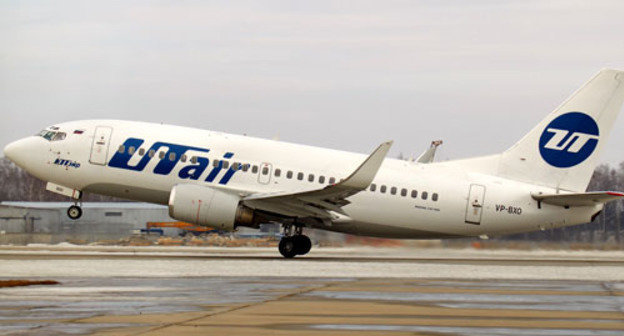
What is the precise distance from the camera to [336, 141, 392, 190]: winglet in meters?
35.6

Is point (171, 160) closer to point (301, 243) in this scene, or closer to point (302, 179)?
point (302, 179)

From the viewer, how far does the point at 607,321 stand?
17641mm

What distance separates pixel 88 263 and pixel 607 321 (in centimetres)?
1961

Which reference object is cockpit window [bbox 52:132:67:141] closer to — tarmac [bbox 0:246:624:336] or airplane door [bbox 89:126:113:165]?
airplane door [bbox 89:126:113:165]

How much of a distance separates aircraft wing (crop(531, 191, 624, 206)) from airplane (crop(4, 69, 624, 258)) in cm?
6

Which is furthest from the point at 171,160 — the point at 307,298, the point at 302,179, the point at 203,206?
the point at 307,298

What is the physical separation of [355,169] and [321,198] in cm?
213

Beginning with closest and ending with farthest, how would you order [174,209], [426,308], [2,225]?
[426,308], [174,209], [2,225]

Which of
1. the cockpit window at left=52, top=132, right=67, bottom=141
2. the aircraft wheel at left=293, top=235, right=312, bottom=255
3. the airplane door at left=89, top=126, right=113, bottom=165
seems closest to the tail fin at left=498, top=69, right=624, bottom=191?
the aircraft wheel at left=293, top=235, right=312, bottom=255

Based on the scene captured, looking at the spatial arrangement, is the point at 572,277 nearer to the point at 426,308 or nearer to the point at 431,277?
the point at 431,277

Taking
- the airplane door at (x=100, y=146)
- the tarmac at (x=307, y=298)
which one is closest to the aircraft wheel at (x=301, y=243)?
the tarmac at (x=307, y=298)

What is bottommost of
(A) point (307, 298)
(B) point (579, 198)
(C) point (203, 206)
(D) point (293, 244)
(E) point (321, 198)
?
(A) point (307, 298)

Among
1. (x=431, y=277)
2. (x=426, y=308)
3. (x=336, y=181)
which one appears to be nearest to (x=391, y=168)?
(x=336, y=181)

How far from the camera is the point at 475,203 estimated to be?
4009 cm
